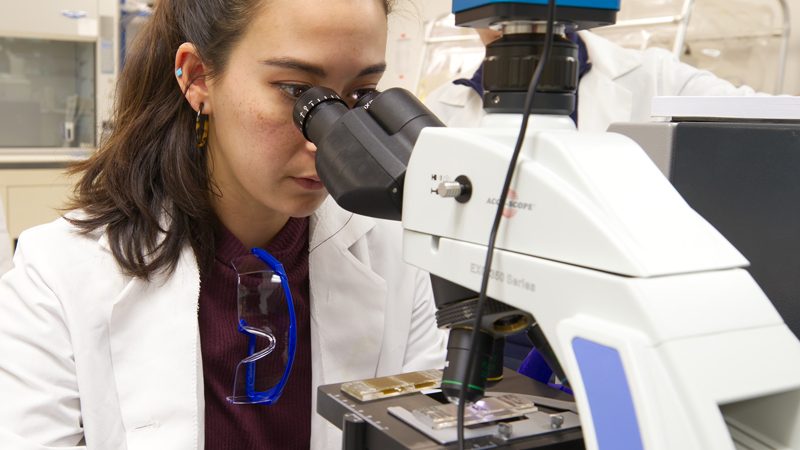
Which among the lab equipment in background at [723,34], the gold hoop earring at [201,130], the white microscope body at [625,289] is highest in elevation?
the lab equipment in background at [723,34]

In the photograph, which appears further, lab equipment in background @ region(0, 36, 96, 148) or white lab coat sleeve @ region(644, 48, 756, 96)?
lab equipment in background @ region(0, 36, 96, 148)

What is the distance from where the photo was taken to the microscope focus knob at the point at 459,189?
0.60 metres

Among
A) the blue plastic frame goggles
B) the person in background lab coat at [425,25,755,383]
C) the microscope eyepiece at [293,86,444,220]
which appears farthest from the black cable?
the person in background lab coat at [425,25,755,383]

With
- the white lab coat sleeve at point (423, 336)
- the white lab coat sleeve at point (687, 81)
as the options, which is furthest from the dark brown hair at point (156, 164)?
the white lab coat sleeve at point (687, 81)

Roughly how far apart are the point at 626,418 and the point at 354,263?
0.84 m

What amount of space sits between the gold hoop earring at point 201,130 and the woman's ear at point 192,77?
3cm

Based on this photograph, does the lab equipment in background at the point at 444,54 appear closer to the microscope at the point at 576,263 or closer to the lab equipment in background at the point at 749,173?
the lab equipment in background at the point at 749,173

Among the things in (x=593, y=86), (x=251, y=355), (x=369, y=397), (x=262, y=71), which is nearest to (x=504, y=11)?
(x=369, y=397)

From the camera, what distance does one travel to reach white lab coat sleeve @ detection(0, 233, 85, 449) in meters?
0.96

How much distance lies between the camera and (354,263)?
1.29 meters

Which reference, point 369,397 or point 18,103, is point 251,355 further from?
point 18,103

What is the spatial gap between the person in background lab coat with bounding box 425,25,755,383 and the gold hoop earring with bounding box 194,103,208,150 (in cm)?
88

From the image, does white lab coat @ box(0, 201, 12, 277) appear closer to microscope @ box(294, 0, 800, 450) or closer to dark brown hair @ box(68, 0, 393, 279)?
dark brown hair @ box(68, 0, 393, 279)

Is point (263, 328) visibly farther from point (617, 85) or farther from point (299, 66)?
point (617, 85)
